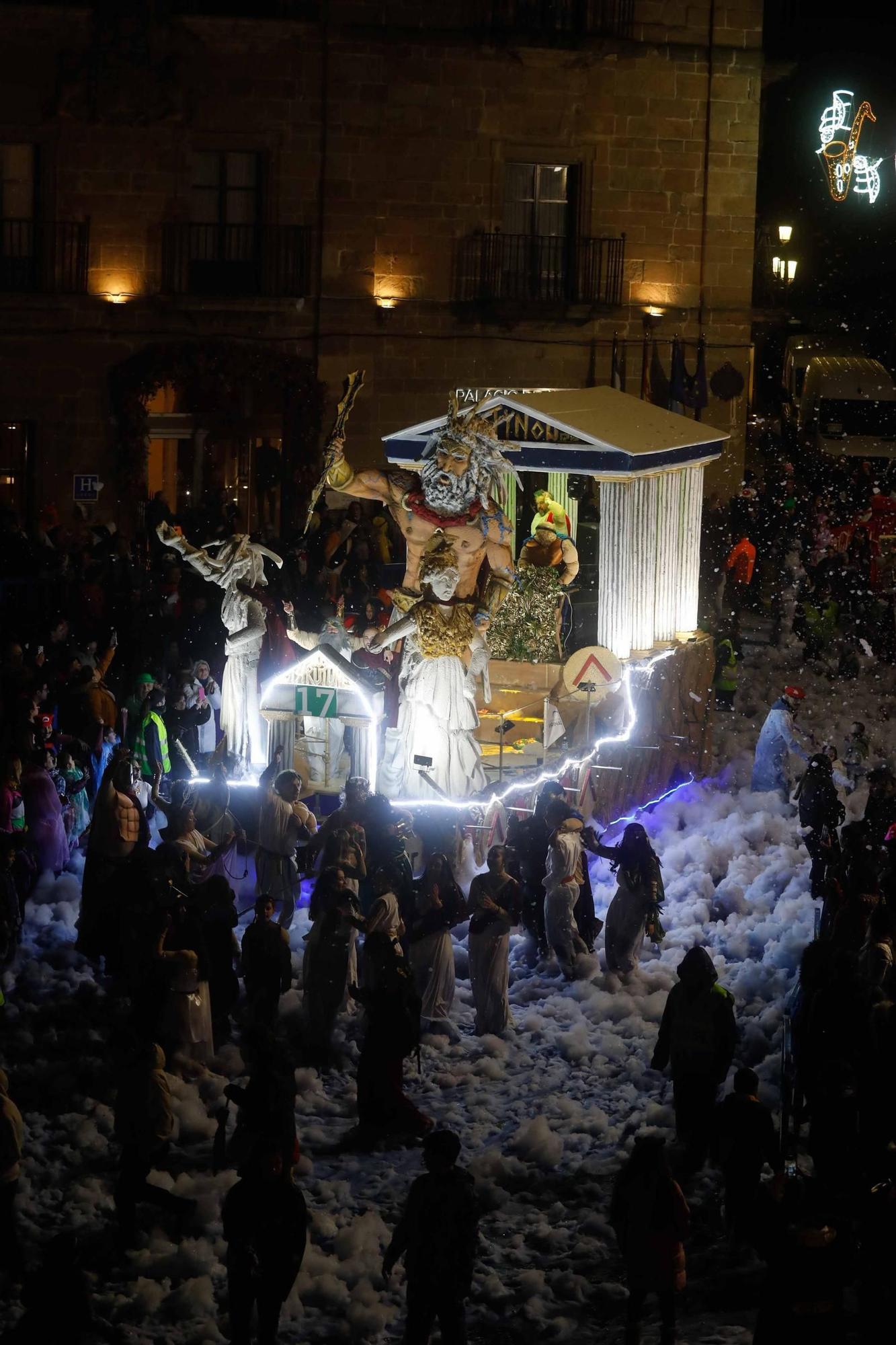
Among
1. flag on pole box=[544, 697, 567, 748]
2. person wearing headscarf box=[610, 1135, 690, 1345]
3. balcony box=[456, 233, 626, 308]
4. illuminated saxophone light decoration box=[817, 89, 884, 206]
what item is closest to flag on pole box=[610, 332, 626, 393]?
balcony box=[456, 233, 626, 308]

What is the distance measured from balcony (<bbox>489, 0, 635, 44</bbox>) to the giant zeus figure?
1254cm

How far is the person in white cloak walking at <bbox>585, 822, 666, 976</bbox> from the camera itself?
43.7 feet

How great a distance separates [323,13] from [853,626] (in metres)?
10.6

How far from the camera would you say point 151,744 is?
15344 millimetres

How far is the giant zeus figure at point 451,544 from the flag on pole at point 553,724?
169 centimetres

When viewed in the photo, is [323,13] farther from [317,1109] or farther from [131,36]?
[317,1109]

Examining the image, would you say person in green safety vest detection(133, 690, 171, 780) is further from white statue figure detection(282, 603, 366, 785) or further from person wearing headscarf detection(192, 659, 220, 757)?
white statue figure detection(282, 603, 366, 785)

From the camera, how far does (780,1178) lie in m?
8.66

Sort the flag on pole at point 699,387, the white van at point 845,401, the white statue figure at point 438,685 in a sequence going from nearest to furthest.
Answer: the white statue figure at point 438,685
the flag on pole at point 699,387
the white van at point 845,401

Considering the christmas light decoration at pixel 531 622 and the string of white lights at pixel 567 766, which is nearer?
the string of white lights at pixel 567 766

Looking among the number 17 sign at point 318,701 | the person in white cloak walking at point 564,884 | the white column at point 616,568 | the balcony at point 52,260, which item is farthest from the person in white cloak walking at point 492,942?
the balcony at point 52,260

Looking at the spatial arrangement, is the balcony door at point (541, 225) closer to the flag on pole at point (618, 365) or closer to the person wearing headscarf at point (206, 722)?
the flag on pole at point (618, 365)

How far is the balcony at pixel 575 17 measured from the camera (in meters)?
26.6

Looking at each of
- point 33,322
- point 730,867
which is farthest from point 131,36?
point 730,867
